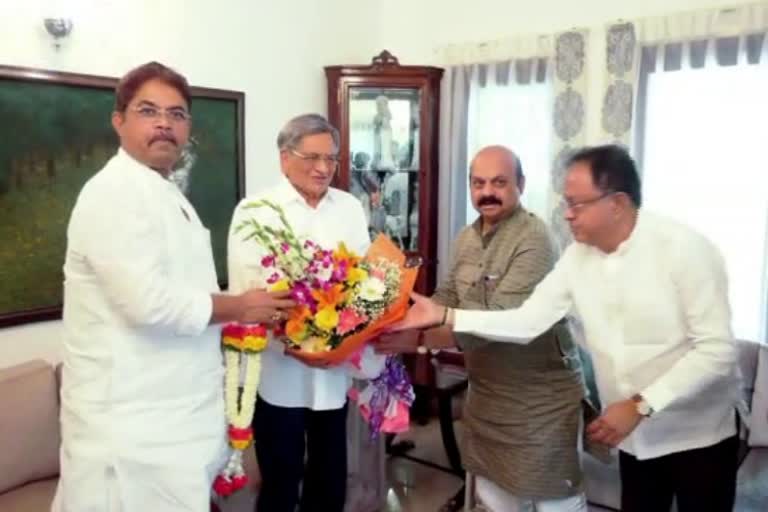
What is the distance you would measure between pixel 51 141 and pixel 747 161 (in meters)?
3.28

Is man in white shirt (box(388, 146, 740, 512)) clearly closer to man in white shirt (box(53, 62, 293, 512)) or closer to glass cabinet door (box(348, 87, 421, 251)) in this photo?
man in white shirt (box(53, 62, 293, 512))

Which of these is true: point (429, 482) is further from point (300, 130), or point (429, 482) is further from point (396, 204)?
point (300, 130)

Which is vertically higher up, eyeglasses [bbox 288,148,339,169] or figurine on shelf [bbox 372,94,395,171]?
figurine on shelf [bbox 372,94,395,171]

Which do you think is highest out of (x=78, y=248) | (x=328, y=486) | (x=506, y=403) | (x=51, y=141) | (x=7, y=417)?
(x=51, y=141)

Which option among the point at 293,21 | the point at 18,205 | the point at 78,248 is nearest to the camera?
the point at 78,248

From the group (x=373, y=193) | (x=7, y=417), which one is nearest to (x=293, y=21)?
(x=373, y=193)

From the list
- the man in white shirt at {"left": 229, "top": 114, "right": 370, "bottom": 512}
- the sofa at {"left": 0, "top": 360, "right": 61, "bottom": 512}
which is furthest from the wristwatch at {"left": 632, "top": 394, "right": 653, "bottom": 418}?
the sofa at {"left": 0, "top": 360, "right": 61, "bottom": 512}

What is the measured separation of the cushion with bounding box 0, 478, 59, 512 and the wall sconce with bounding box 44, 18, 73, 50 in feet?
5.78

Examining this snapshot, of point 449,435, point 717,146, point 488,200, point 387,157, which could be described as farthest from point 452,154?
point 488,200

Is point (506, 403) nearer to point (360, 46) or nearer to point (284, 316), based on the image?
point (284, 316)

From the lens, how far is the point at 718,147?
3.58 meters

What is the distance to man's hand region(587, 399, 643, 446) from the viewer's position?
5.60 feet

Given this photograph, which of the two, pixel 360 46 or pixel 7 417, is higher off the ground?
pixel 360 46

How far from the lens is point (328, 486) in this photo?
2268 millimetres
